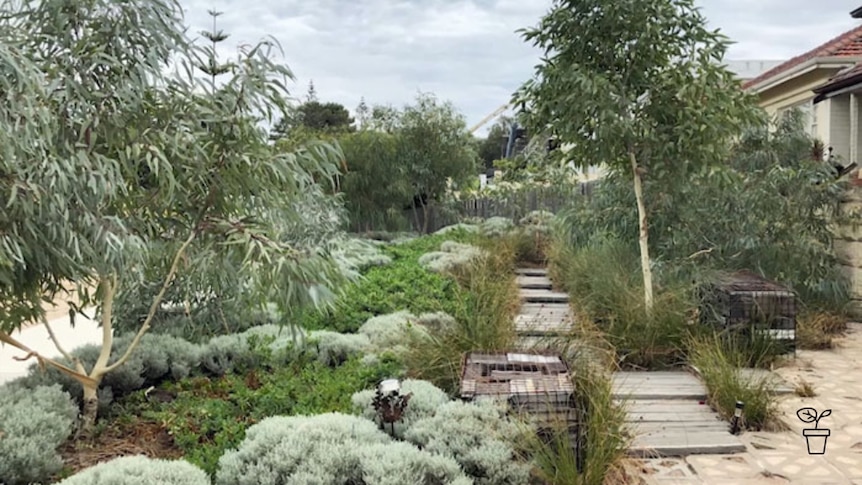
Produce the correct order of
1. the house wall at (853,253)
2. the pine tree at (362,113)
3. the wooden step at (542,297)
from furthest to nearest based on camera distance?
the pine tree at (362,113), the wooden step at (542,297), the house wall at (853,253)

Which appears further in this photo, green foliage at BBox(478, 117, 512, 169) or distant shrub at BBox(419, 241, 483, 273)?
green foliage at BBox(478, 117, 512, 169)

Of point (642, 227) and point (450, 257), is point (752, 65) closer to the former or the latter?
point (450, 257)

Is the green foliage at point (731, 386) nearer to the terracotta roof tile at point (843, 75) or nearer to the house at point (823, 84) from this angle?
the terracotta roof tile at point (843, 75)

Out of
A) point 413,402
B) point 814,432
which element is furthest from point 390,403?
point 814,432

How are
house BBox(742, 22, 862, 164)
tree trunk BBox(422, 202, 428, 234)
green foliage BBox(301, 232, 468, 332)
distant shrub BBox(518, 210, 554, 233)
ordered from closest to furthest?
green foliage BBox(301, 232, 468, 332) < house BBox(742, 22, 862, 164) < distant shrub BBox(518, 210, 554, 233) < tree trunk BBox(422, 202, 428, 234)

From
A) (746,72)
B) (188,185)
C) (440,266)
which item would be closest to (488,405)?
(188,185)

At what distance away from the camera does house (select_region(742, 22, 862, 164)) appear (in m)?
10.1

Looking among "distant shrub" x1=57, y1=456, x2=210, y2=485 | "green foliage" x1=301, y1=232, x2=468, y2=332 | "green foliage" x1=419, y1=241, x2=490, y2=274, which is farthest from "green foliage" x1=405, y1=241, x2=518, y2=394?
"green foliage" x1=419, y1=241, x2=490, y2=274

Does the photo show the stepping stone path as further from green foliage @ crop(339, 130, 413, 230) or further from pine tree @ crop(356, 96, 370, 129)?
pine tree @ crop(356, 96, 370, 129)

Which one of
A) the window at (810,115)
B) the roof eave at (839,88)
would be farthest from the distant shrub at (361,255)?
the window at (810,115)

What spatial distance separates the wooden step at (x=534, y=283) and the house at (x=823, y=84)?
13.7 ft

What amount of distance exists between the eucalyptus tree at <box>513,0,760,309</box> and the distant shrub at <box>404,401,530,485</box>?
2999 millimetres

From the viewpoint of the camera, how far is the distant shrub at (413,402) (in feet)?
11.4

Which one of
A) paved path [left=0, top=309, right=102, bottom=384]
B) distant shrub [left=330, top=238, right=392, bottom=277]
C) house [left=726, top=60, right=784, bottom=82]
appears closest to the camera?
paved path [left=0, top=309, right=102, bottom=384]
